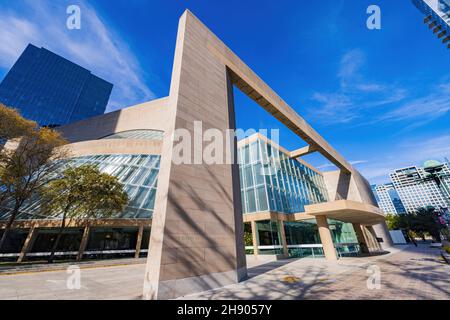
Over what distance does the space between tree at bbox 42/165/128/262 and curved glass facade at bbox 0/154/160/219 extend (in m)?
1.62

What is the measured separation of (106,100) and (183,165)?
167 metres

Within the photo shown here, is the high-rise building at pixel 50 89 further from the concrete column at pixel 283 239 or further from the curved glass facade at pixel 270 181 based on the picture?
the concrete column at pixel 283 239

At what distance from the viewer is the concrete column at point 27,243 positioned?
A: 16.9m

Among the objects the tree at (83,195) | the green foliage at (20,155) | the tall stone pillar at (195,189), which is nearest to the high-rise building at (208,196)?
the tall stone pillar at (195,189)

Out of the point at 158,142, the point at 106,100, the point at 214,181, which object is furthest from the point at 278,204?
the point at 106,100

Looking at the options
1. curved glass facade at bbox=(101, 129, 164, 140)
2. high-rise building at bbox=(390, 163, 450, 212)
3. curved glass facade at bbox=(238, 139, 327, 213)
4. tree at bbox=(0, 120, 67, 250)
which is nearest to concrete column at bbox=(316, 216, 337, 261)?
curved glass facade at bbox=(238, 139, 327, 213)

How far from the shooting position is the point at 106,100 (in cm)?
14175

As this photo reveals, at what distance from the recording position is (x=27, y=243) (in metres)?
17.5

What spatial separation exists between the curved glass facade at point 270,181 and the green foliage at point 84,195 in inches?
546

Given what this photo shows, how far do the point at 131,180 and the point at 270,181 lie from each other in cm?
1744

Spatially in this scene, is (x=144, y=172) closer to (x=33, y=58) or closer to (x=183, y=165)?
(x=183, y=165)

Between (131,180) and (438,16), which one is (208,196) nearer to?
(131,180)

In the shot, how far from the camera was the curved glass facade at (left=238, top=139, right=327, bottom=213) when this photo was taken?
2083cm
